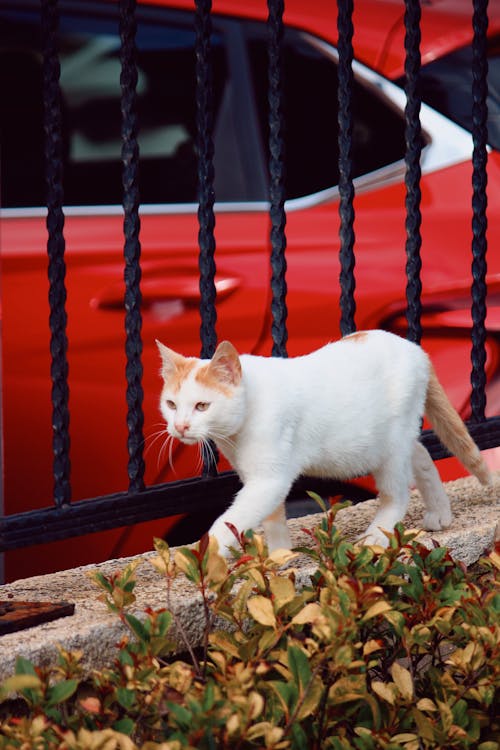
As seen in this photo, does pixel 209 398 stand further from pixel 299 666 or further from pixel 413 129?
pixel 413 129

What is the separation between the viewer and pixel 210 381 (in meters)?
2.17

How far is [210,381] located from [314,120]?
1806 millimetres

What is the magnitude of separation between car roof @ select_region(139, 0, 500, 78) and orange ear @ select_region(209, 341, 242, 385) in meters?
1.80

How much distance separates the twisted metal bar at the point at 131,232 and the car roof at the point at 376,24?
1536 millimetres

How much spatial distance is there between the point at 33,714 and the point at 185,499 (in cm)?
71

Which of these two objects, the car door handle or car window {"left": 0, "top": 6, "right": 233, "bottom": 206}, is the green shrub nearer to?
the car door handle

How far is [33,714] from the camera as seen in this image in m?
1.57

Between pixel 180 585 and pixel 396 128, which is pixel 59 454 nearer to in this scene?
pixel 180 585

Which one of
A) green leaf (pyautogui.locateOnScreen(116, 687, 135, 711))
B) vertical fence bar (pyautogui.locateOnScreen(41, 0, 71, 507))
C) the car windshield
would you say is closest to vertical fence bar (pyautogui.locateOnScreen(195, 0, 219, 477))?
vertical fence bar (pyautogui.locateOnScreen(41, 0, 71, 507))

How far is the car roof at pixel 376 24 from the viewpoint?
11.9 ft

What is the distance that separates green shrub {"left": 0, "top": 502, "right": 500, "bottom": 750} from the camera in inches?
59.6

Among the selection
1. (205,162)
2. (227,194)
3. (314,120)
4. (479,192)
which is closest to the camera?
(205,162)

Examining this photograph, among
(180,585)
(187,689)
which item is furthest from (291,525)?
(187,689)

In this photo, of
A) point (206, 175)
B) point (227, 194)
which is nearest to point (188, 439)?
point (206, 175)
